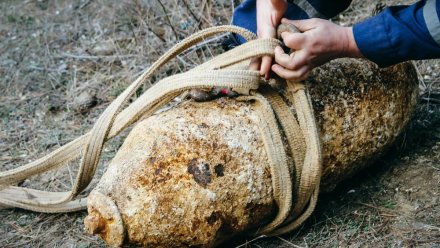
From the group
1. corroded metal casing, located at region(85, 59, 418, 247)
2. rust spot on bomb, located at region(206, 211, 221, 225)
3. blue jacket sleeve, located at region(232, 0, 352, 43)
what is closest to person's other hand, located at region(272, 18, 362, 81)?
corroded metal casing, located at region(85, 59, 418, 247)

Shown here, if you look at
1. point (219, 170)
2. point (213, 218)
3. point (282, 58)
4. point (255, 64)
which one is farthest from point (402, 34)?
point (213, 218)

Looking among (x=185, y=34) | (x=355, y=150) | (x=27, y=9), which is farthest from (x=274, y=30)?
(x=27, y=9)

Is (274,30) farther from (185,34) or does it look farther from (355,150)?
(185,34)

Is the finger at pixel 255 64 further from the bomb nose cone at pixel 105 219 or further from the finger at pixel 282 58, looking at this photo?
the bomb nose cone at pixel 105 219

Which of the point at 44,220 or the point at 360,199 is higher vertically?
the point at 360,199

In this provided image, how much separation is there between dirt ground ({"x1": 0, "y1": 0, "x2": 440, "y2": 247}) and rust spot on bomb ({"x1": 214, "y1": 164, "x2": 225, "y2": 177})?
347mm

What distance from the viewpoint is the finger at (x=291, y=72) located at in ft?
5.68

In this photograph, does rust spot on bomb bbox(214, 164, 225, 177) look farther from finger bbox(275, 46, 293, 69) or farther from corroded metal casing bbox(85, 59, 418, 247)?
finger bbox(275, 46, 293, 69)

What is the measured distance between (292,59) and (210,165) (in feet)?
1.49

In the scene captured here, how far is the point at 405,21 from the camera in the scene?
5.45 feet

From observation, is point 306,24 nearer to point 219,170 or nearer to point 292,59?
point 292,59

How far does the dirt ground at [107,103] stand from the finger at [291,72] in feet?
1.83

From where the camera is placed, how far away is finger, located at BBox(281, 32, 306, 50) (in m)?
1.70

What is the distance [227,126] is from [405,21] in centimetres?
68
